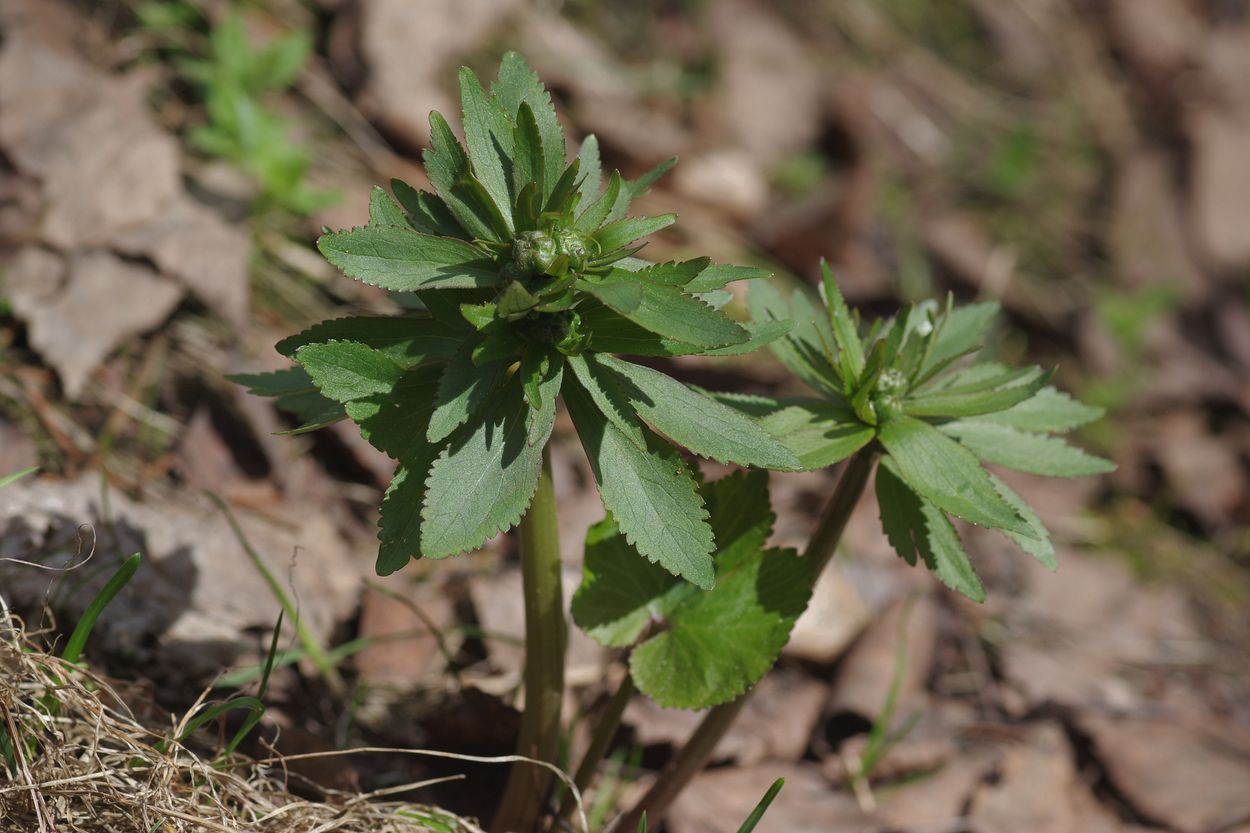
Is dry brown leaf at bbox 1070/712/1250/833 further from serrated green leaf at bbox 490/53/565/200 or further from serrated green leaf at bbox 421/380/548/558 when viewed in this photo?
serrated green leaf at bbox 490/53/565/200

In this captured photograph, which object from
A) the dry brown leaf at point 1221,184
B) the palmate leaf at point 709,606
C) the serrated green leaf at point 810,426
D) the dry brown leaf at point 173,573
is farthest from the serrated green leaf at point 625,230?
the dry brown leaf at point 1221,184

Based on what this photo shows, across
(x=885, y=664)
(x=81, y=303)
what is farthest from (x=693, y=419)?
(x=81, y=303)

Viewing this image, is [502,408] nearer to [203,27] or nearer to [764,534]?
[764,534]

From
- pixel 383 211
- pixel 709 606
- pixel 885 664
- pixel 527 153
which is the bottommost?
pixel 885 664

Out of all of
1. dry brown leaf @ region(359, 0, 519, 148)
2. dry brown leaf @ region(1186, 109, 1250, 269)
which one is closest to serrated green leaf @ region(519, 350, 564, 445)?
dry brown leaf @ region(359, 0, 519, 148)

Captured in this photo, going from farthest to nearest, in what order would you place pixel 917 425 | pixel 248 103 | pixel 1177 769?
pixel 248 103 < pixel 1177 769 < pixel 917 425

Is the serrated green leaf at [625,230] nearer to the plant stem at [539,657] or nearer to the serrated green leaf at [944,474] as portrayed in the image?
the plant stem at [539,657]

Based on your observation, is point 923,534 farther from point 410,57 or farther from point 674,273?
point 410,57
